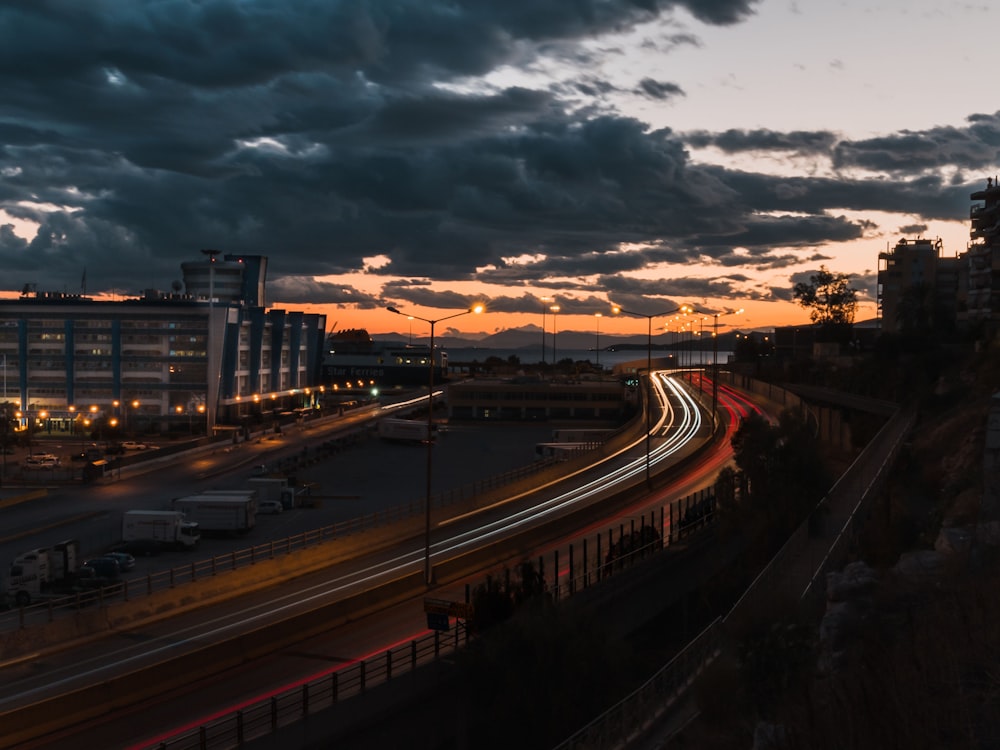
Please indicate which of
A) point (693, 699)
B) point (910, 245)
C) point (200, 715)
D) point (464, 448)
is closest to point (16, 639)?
point (200, 715)

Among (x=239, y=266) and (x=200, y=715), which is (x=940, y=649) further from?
(x=239, y=266)

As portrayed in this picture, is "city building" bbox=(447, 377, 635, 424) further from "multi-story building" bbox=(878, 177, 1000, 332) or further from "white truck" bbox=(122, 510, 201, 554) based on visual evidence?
"white truck" bbox=(122, 510, 201, 554)

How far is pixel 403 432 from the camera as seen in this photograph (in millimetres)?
95250

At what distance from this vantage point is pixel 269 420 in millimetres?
115000

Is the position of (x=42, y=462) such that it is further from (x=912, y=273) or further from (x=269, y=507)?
(x=912, y=273)

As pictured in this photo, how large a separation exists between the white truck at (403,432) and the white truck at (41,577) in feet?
185

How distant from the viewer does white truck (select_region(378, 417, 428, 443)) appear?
9506cm

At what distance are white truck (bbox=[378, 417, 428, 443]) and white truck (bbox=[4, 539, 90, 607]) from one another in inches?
2218

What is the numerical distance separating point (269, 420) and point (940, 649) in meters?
108

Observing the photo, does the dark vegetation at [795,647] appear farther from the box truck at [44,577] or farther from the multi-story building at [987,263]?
the multi-story building at [987,263]

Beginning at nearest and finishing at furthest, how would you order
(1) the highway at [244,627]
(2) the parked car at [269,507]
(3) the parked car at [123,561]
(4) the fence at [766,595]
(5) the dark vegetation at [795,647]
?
(5) the dark vegetation at [795,647] < (4) the fence at [766,595] < (1) the highway at [244,627] < (3) the parked car at [123,561] < (2) the parked car at [269,507]

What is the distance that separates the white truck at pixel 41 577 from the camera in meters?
37.4

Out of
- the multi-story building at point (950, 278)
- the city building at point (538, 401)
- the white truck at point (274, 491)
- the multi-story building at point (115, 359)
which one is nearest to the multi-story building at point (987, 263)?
the multi-story building at point (950, 278)

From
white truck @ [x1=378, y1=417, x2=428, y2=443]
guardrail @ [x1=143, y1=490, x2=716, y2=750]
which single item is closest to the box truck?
guardrail @ [x1=143, y1=490, x2=716, y2=750]
